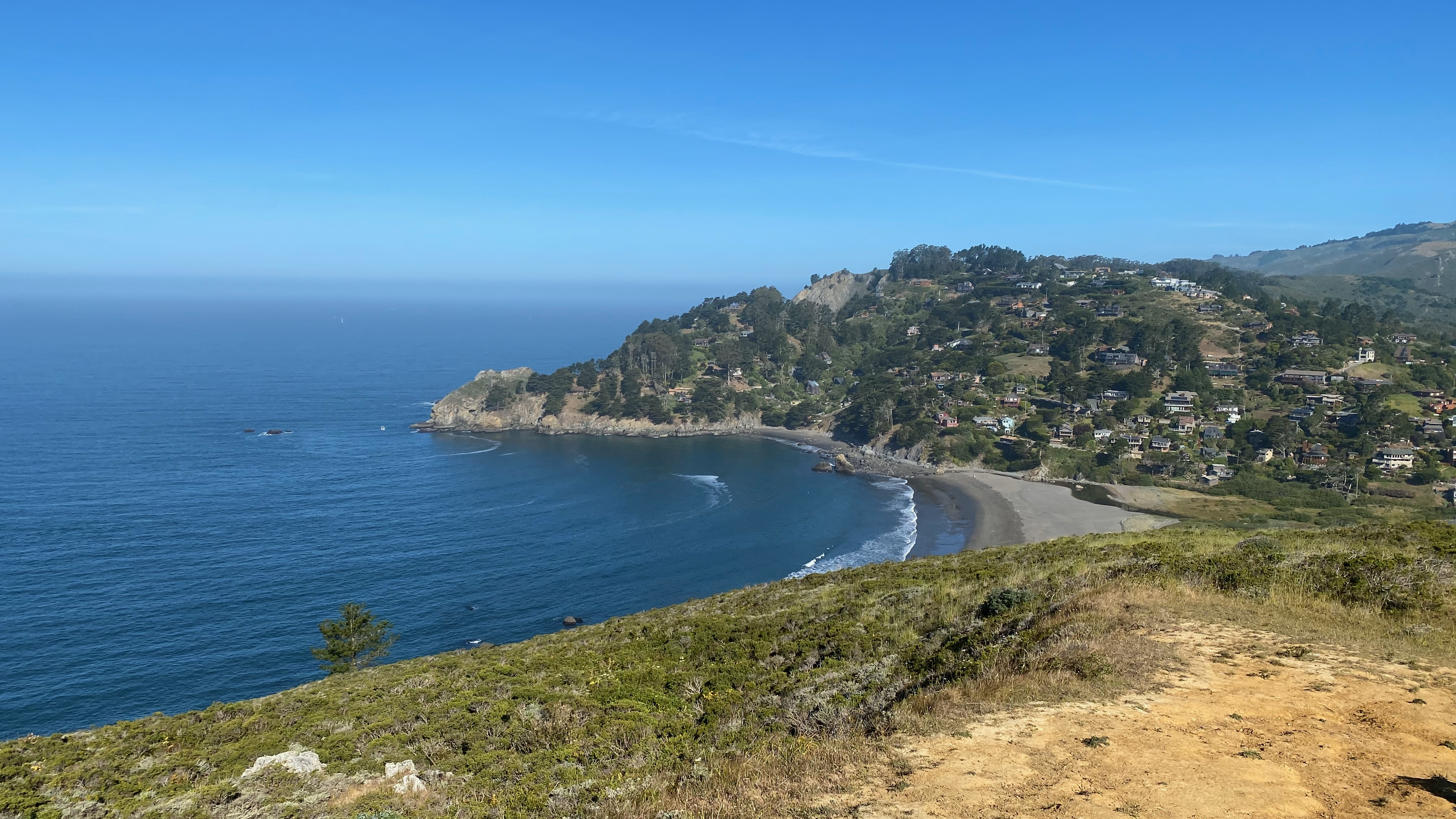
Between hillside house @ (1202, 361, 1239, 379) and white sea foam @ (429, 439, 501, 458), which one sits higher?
hillside house @ (1202, 361, 1239, 379)

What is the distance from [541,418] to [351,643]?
9093cm

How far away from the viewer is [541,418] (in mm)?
127312

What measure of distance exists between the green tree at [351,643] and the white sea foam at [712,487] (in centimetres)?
4226

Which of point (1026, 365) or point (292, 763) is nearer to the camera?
point (292, 763)

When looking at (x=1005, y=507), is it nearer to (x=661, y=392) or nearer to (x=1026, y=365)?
(x=1026, y=365)

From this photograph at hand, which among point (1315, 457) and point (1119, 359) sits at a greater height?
point (1119, 359)

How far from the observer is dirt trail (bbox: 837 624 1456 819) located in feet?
32.9

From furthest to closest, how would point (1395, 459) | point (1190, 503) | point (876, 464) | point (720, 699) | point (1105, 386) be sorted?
point (1105, 386) < point (876, 464) < point (1395, 459) < point (1190, 503) < point (720, 699)

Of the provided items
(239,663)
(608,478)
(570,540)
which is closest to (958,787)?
(239,663)

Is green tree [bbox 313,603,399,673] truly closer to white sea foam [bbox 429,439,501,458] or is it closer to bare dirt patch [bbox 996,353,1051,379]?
white sea foam [bbox 429,439,501,458]

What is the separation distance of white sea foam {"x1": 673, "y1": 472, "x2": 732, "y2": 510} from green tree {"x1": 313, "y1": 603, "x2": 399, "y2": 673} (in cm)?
4226

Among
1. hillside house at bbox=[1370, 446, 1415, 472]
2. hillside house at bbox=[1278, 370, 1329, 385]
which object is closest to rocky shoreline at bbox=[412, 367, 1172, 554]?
hillside house at bbox=[1370, 446, 1415, 472]

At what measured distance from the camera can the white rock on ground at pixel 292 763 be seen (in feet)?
47.8

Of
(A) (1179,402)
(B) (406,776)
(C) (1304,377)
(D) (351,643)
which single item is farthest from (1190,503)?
(B) (406,776)
